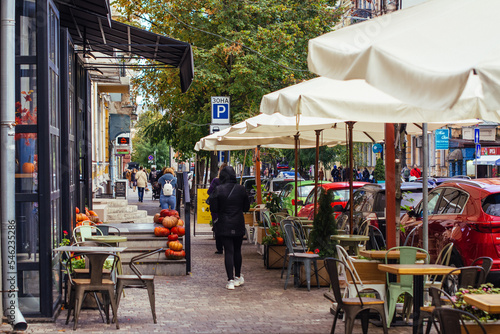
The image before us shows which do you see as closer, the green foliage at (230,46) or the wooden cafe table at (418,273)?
the wooden cafe table at (418,273)

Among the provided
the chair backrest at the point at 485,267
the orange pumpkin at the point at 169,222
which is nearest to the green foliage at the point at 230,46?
the orange pumpkin at the point at 169,222

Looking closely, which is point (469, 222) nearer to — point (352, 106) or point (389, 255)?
point (389, 255)

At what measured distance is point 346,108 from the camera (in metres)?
7.85

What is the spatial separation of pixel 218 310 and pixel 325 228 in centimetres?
219

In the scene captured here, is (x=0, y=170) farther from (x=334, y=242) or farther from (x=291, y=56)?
(x=291, y=56)

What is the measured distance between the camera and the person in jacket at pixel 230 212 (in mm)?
11359

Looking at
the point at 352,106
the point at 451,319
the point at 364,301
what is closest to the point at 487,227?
the point at 364,301

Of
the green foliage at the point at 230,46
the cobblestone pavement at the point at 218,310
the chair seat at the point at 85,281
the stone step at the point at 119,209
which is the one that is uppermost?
the green foliage at the point at 230,46

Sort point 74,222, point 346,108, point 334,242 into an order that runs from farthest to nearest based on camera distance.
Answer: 1. point 74,222
2. point 334,242
3. point 346,108

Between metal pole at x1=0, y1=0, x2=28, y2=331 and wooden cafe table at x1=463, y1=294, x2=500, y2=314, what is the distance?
15.9 feet

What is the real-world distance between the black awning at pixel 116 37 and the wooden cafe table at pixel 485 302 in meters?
6.40

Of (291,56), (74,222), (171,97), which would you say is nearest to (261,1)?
(291,56)

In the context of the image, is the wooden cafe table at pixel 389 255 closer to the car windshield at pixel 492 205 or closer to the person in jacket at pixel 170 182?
the car windshield at pixel 492 205

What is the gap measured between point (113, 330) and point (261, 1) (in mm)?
21002
